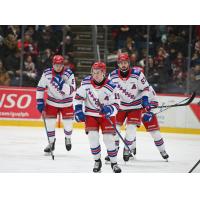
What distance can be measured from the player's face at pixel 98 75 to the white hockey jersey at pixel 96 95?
51 mm

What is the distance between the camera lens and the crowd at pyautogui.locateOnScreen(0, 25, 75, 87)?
929 cm

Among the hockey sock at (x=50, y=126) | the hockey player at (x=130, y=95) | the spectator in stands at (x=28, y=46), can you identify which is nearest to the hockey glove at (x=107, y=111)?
the hockey player at (x=130, y=95)

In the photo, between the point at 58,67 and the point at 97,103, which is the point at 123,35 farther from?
the point at 97,103

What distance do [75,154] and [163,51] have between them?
371cm

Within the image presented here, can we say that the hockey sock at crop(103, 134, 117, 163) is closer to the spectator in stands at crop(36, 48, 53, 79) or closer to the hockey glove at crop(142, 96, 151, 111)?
the hockey glove at crop(142, 96, 151, 111)

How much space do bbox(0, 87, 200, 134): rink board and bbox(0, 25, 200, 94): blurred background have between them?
0.21 meters

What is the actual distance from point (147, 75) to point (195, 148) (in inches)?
93.0

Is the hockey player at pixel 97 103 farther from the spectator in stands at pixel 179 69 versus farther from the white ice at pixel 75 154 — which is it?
the spectator in stands at pixel 179 69

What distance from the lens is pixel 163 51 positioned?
9656mm

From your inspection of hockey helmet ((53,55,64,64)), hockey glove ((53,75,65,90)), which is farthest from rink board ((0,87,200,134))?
hockey helmet ((53,55,64,64))

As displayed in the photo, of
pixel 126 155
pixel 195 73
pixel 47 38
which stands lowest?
pixel 126 155

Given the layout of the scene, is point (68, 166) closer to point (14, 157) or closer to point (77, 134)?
point (14, 157)

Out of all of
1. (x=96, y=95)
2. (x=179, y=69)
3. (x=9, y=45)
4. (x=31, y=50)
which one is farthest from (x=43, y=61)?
(x=96, y=95)

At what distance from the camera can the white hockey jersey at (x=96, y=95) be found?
16.4ft
